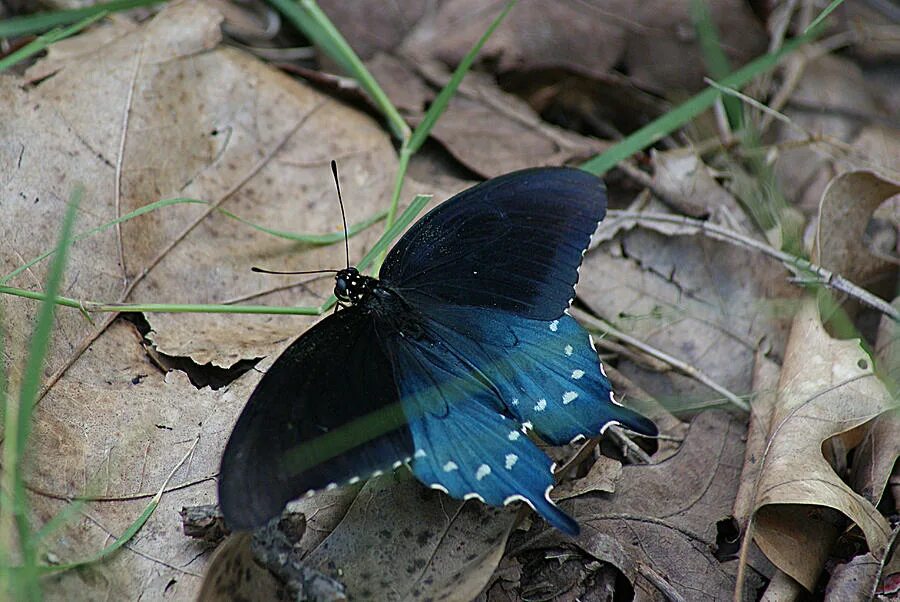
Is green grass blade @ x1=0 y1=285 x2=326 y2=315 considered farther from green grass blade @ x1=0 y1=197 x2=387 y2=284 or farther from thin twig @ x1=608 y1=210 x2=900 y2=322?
thin twig @ x1=608 y1=210 x2=900 y2=322

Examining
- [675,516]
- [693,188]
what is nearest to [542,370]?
[675,516]

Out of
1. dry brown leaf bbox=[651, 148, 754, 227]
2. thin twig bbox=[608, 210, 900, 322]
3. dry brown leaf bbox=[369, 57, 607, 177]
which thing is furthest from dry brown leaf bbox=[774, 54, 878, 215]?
dry brown leaf bbox=[369, 57, 607, 177]

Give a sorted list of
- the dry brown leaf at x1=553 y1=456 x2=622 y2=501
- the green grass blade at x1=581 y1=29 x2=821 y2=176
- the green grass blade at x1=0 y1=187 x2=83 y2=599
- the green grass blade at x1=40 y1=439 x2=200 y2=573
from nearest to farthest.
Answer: the green grass blade at x1=0 y1=187 x2=83 y2=599 → the green grass blade at x1=40 y1=439 x2=200 y2=573 → the dry brown leaf at x1=553 y1=456 x2=622 y2=501 → the green grass blade at x1=581 y1=29 x2=821 y2=176

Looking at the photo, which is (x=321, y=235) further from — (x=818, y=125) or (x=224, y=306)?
(x=818, y=125)

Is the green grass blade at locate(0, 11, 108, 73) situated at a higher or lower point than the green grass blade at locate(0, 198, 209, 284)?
higher

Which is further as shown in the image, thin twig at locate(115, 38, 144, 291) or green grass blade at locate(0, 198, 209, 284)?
thin twig at locate(115, 38, 144, 291)

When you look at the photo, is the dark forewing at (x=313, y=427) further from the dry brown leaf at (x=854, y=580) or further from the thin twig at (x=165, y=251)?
the dry brown leaf at (x=854, y=580)

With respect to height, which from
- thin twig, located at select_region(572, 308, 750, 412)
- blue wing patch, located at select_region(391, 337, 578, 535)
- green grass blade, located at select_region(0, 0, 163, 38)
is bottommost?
thin twig, located at select_region(572, 308, 750, 412)

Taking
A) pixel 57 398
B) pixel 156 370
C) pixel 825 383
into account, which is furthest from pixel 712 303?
pixel 57 398
